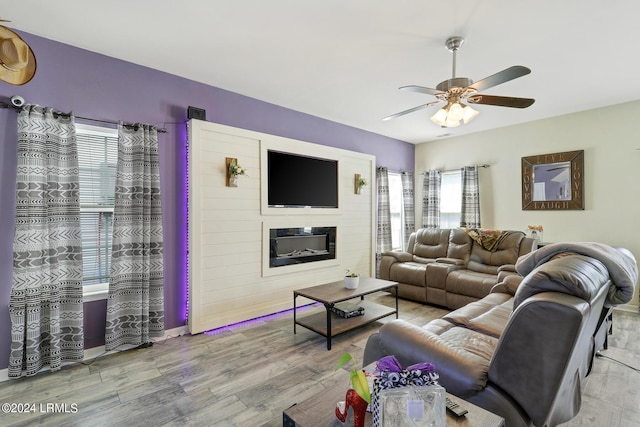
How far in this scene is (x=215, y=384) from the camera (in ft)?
7.74

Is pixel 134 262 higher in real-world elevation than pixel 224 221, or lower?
lower

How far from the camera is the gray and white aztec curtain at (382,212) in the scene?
18.1ft

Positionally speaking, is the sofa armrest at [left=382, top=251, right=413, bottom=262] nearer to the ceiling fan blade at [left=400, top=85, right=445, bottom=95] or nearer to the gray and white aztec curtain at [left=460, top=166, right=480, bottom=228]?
the gray and white aztec curtain at [left=460, top=166, right=480, bottom=228]

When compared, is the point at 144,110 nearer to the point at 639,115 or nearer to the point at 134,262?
the point at 134,262

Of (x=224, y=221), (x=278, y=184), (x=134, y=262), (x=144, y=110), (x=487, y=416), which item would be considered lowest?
(x=487, y=416)

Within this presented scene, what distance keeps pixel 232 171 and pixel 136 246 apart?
4.08 ft

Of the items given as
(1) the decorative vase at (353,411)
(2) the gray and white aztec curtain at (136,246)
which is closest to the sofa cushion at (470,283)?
(1) the decorative vase at (353,411)

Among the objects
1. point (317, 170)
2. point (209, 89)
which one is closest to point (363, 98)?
point (317, 170)

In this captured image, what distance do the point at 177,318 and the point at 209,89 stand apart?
2593 millimetres

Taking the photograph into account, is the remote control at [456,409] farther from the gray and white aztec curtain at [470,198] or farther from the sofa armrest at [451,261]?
the gray and white aztec curtain at [470,198]

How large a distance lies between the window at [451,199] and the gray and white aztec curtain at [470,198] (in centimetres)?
20

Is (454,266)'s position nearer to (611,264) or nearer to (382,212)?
(382,212)

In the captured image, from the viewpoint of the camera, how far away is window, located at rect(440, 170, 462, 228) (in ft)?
19.0

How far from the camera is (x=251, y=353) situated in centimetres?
288
